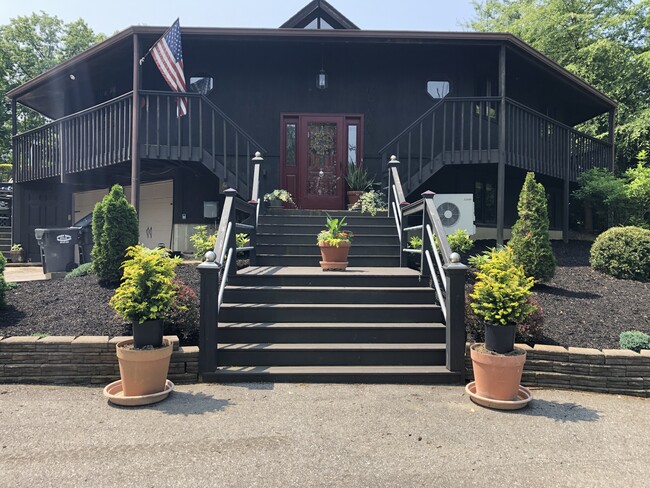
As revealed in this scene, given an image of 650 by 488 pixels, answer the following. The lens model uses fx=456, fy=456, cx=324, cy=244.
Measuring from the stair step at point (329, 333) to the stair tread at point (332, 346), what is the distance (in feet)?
0.18

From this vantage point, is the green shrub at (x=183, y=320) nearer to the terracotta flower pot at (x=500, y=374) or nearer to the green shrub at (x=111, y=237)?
the green shrub at (x=111, y=237)

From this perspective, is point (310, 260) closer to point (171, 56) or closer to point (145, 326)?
point (145, 326)

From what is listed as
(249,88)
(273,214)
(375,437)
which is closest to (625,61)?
(249,88)

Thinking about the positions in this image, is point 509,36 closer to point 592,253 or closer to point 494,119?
point 494,119

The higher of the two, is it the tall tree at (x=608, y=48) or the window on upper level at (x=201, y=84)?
the tall tree at (x=608, y=48)

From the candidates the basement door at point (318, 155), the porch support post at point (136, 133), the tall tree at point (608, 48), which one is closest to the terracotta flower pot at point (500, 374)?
the basement door at point (318, 155)

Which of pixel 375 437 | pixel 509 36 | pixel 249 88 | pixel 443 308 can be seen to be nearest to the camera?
pixel 375 437

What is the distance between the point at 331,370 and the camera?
450 centimetres

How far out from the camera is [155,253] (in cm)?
416

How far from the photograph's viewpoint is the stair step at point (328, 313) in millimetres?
5133

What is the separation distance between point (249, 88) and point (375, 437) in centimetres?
943

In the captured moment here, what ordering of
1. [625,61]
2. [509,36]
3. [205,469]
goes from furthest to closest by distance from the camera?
[625,61], [509,36], [205,469]

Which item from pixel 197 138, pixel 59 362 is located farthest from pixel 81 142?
pixel 59 362

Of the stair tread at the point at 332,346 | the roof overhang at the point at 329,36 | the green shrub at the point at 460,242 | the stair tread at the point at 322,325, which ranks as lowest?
the stair tread at the point at 332,346
